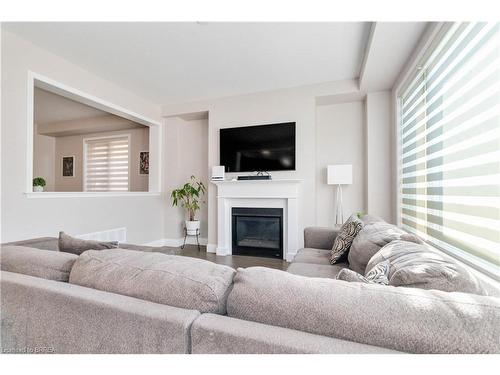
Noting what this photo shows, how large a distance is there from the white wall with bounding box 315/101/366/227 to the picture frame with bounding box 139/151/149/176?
3.42m

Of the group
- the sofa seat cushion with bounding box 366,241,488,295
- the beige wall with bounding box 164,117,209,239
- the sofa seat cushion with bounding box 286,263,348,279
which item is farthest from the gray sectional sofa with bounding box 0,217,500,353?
the beige wall with bounding box 164,117,209,239

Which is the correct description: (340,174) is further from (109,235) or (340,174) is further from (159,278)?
(109,235)

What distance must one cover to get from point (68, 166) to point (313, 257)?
624 centimetres

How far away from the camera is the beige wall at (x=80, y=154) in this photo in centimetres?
506

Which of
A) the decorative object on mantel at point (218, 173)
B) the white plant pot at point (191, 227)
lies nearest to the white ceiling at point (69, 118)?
the decorative object on mantel at point (218, 173)

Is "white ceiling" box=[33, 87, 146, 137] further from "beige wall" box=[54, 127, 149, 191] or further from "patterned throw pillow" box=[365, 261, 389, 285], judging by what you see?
"patterned throw pillow" box=[365, 261, 389, 285]

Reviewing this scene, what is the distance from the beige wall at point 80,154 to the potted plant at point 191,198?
1159mm

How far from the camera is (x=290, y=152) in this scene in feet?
12.3

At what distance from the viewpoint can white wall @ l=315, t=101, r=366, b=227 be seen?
12.5 feet

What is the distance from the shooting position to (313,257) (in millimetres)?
2082

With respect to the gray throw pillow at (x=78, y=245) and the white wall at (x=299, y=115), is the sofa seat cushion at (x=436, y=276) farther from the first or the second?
the white wall at (x=299, y=115)

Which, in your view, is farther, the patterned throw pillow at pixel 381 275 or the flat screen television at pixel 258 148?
the flat screen television at pixel 258 148

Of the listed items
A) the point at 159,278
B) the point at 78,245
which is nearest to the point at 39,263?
the point at 78,245
